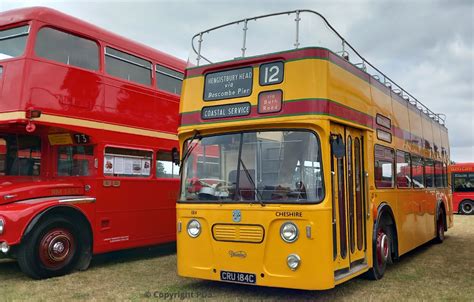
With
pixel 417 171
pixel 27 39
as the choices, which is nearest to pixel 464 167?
pixel 417 171

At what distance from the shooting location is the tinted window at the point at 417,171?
9.84 metres

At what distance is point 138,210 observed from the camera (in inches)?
376

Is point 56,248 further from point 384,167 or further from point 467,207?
point 467,207

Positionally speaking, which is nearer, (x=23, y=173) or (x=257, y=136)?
(x=257, y=136)

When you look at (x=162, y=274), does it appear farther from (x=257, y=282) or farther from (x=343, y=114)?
(x=343, y=114)

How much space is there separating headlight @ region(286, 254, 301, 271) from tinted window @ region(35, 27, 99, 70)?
512 cm

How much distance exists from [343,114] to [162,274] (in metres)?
3.87

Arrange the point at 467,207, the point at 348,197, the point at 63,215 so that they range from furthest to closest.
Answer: the point at 467,207 < the point at 63,215 < the point at 348,197

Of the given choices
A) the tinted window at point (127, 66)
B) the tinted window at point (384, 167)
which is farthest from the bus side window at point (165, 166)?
the tinted window at point (384, 167)

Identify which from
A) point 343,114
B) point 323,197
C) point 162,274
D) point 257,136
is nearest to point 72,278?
point 162,274

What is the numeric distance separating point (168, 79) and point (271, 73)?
4.75 meters

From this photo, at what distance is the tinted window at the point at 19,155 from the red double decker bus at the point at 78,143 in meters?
0.02

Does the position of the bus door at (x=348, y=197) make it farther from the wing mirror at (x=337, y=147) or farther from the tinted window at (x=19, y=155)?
the tinted window at (x=19, y=155)

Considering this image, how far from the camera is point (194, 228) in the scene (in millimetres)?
6480
